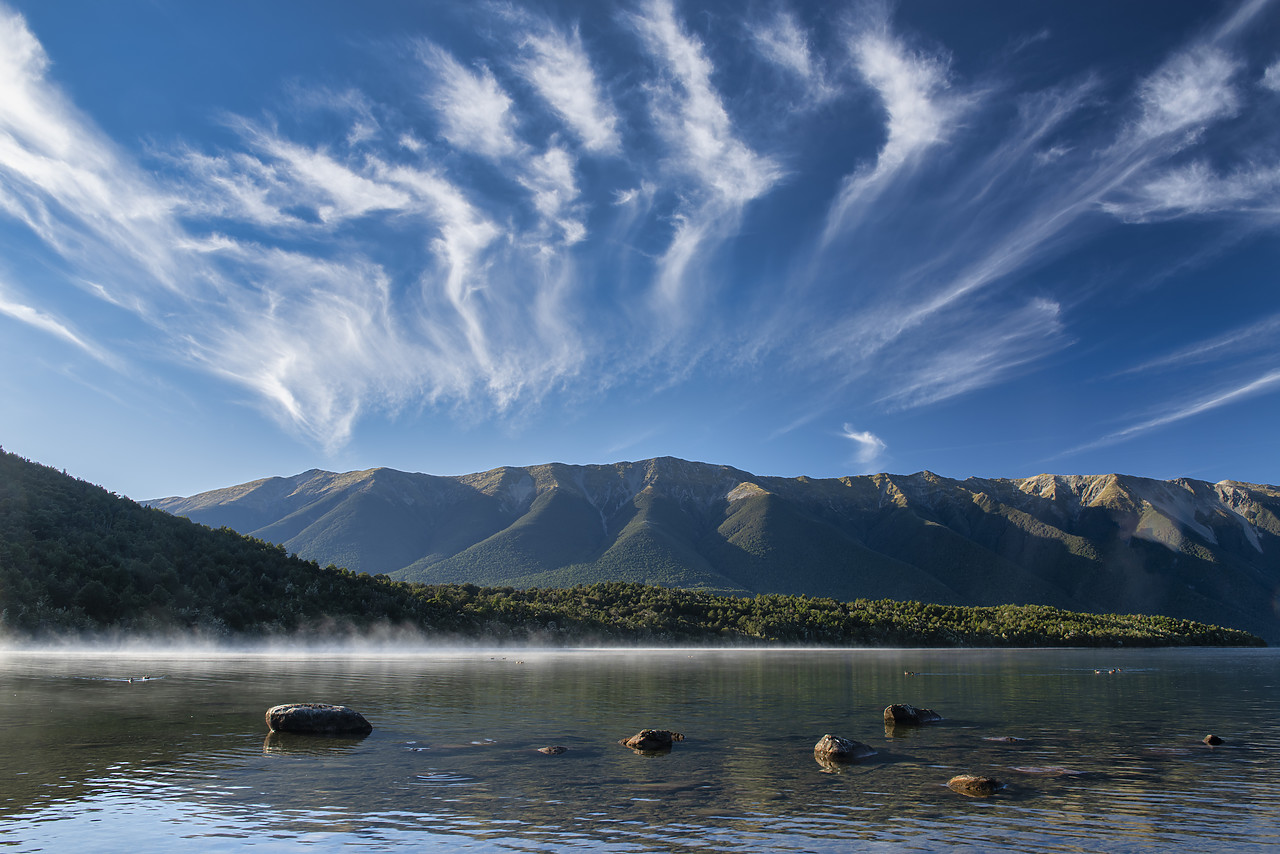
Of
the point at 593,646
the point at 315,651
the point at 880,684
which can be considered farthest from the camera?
the point at 593,646

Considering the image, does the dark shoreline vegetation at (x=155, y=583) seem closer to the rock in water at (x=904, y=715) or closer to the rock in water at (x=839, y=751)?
the rock in water at (x=904, y=715)

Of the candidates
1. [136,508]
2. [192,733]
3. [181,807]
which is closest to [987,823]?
[181,807]

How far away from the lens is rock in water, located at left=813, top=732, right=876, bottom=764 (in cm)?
2980

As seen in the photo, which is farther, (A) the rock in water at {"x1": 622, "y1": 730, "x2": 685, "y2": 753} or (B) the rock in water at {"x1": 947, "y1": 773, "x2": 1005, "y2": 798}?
(A) the rock in water at {"x1": 622, "y1": 730, "x2": 685, "y2": 753}

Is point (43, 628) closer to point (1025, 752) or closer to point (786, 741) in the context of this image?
point (786, 741)

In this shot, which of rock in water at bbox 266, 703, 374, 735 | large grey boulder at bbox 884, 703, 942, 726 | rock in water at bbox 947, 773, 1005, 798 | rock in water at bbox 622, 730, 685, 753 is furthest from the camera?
large grey boulder at bbox 884, 703, 942, 726

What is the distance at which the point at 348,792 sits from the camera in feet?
75.7

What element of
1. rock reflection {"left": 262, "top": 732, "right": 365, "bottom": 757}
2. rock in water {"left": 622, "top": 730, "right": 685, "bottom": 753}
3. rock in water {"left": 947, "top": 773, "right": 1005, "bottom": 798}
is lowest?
rock reflection {"left": 262, "top": 732, "right": 365, "bottom": 757}

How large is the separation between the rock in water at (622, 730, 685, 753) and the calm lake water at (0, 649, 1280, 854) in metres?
0.86

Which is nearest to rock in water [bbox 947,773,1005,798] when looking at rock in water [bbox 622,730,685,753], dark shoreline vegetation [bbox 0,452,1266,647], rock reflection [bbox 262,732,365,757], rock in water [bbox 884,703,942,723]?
rock in water [bbox 622,730,685,753]

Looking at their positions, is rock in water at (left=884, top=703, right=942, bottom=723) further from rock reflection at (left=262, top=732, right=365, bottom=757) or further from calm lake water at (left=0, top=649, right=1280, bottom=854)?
rock reflection at (left=262, top=732, right=365, bottom=757)

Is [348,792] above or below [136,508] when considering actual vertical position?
below

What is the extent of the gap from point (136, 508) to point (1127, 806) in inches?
6240

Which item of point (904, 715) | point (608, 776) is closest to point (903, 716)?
point (904, 715)
